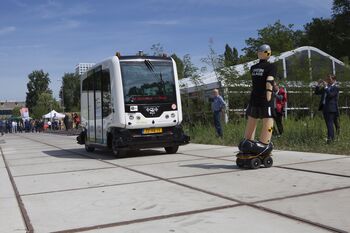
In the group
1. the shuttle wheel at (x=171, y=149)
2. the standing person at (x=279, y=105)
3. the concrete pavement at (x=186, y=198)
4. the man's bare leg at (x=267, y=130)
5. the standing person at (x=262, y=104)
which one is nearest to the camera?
the concrete pavement at (x=186, y=198)

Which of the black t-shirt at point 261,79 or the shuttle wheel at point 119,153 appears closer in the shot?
the black t-shirt at point 261,79

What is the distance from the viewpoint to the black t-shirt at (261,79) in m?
8.51

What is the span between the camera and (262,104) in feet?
28.1

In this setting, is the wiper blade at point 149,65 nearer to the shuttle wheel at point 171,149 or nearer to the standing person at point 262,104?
the shuttle wheel at point 171,149

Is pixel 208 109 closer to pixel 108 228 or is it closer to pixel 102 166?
pixel 102 166

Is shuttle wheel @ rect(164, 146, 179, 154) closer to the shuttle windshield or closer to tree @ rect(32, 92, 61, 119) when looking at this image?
the shuttle windshield

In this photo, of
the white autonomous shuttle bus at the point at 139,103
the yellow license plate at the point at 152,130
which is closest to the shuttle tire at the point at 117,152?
the white autonomous shuttle bus at the point at 139,103

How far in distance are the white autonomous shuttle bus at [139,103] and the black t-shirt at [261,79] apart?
4.20 meters

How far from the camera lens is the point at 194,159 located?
1096 centimetres

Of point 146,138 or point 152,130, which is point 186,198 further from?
point 152,130

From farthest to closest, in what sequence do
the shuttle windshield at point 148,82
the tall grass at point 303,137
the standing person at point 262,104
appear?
the shuttle windshield at point 148,82
the tall grass at point 303,137
the standing person at point 262,104

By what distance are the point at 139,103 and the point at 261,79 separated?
4.43 metres

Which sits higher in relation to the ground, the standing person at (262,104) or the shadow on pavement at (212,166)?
the standing person at (262,104)

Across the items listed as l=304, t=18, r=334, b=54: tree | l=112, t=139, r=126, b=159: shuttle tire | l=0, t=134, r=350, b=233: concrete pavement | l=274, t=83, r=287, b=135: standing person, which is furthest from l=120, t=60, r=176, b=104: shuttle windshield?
l=304, t=18, r=334, b=54: tree
